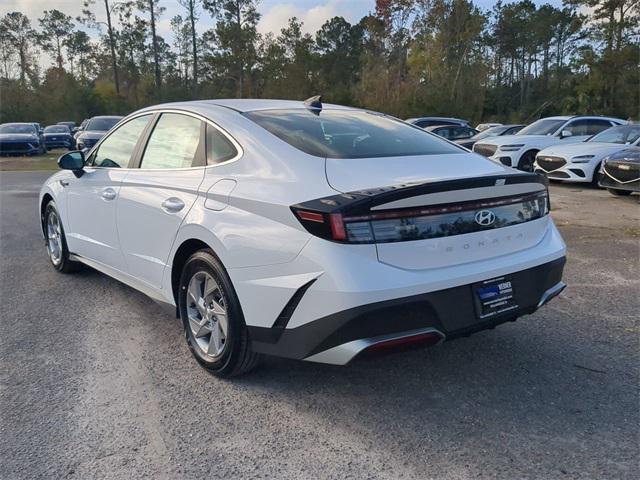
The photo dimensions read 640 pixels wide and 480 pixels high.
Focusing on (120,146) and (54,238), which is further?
(54,238)

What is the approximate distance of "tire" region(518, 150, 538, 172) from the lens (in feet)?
46.7

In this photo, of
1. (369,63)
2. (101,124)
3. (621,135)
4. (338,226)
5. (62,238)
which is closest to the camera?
(338,226)

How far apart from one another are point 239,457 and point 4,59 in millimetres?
67328

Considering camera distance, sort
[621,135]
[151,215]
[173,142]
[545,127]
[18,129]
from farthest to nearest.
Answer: [18,129], [545,127], [621,135], [173,142], [151,215]

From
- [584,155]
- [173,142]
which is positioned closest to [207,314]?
[173,142]

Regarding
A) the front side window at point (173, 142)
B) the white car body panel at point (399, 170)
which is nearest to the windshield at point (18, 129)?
the front side window at point (173, 142)

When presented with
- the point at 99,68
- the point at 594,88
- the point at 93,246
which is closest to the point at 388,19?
the point at 594,88

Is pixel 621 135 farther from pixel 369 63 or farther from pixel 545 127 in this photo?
pixel 369 63

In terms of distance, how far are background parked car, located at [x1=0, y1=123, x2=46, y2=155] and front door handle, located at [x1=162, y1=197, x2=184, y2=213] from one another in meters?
23.0

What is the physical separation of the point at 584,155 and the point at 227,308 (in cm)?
1122

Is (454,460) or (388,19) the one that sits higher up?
(388,19)

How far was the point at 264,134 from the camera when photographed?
131 inches

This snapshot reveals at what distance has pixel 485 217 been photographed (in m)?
2.94

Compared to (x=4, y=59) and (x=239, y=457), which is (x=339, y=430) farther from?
(x=4, y=59)
